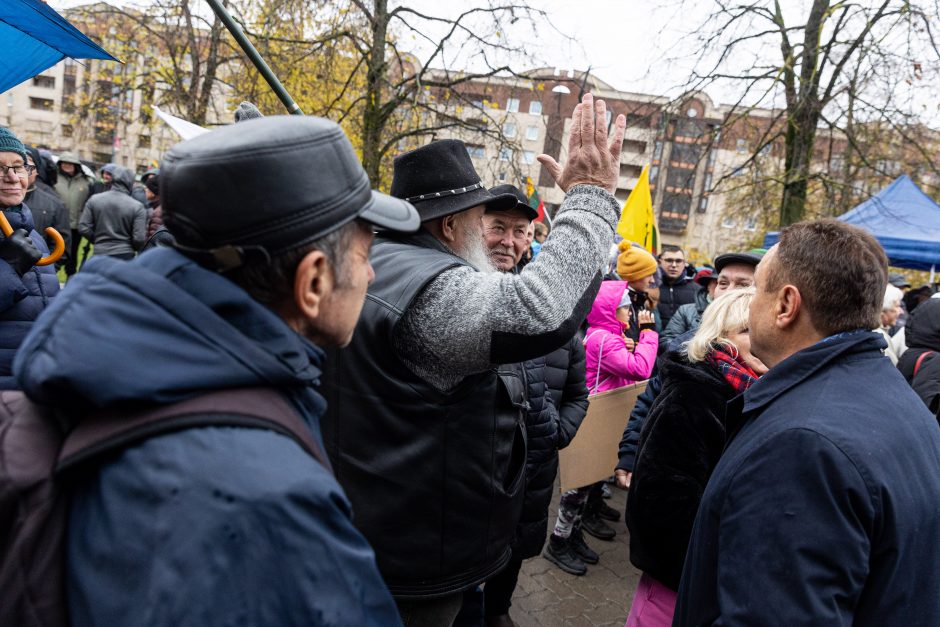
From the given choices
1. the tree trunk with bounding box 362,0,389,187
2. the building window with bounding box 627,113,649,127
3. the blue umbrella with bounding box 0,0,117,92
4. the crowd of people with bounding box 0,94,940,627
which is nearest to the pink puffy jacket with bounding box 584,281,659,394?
the crowd of people with bounding box 0,94,940,627

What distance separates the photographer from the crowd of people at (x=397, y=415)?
2.65 ft

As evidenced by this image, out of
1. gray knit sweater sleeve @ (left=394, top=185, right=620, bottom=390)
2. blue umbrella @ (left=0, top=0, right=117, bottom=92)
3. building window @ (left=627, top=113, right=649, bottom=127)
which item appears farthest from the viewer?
building window @ (left=627, top=113, right=649, bottom=127)

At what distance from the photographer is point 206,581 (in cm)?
78

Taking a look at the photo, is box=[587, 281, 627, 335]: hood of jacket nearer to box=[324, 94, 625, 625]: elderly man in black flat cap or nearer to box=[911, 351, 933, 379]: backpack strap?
box=[911, 351, 933, 379]: backpack strap

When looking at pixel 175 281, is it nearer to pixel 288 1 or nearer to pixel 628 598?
pixel 628 598

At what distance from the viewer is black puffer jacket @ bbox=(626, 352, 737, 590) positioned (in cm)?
230

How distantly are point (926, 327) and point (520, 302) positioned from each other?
3688 mm

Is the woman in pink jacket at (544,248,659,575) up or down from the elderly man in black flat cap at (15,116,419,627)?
down

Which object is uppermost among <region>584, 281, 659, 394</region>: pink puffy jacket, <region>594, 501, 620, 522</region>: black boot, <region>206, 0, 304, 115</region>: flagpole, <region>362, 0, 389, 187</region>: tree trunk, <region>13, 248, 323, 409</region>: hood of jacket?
<region>362, 0, 389, 187</region>: tree trunk

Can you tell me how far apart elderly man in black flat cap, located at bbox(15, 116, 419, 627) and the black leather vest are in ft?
2.70

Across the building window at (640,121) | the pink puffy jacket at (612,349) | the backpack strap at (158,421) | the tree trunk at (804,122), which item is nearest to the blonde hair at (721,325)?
the pink puffy jacket at (612,349)

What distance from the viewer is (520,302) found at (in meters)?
1.60

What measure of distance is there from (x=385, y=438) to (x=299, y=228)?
40.1 inches

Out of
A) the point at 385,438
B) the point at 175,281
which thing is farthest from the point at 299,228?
the point at 385,438
